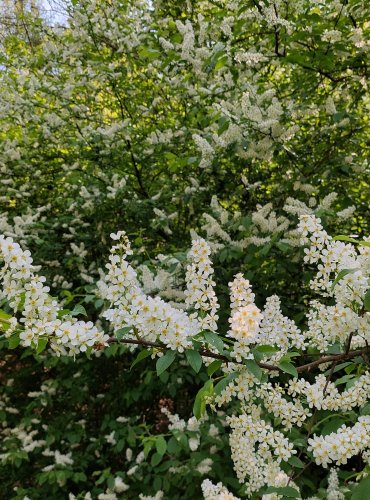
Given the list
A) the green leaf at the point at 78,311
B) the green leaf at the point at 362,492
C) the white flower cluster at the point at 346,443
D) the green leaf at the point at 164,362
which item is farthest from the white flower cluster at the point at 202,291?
the green leaf at the point at 362,492

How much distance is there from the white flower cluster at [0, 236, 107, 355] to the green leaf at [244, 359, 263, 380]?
0.45m

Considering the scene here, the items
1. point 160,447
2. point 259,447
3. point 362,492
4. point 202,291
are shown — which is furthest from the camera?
point 160,447

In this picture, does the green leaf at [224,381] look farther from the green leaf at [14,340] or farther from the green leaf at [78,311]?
the green leaf at [14,340]

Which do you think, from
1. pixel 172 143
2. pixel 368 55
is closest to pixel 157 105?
pixel 172 143

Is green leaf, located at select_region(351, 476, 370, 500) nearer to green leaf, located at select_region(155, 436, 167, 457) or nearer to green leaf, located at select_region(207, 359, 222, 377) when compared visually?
green leaf, located at select_region(207, 359, 222, 377)

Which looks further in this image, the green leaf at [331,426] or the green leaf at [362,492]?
the green leaf at [331,426]

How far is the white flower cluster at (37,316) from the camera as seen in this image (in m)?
1.42

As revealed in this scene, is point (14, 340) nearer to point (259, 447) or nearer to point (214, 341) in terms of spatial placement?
point (214, 341)

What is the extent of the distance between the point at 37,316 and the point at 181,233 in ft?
9.98

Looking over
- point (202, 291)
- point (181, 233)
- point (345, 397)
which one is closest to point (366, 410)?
point (345, 397)

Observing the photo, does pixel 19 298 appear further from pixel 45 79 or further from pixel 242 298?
pixel 45 79

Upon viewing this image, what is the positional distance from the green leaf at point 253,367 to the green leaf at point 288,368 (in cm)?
9

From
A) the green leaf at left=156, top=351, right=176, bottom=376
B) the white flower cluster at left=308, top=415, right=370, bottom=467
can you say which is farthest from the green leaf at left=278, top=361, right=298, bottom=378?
the green leaf at left=156, top=351, right=176, bottom=376

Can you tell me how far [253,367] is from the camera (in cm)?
139
